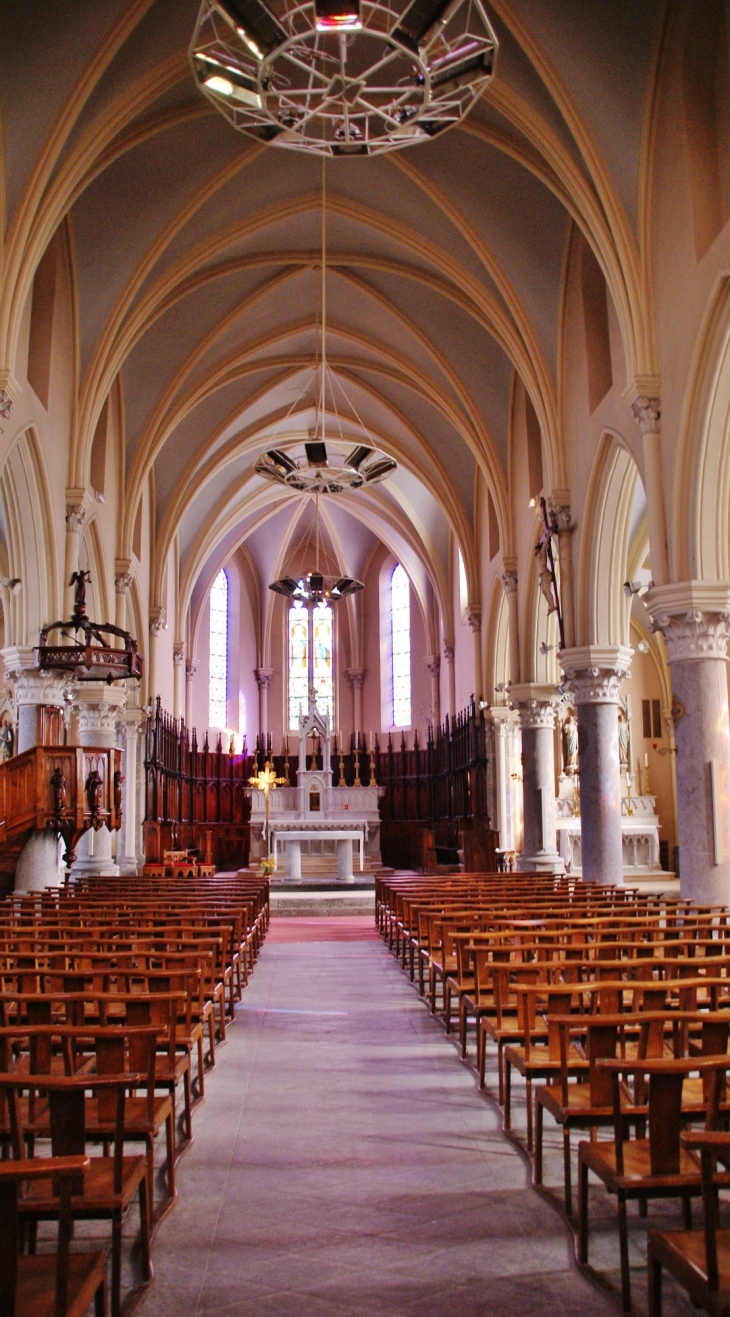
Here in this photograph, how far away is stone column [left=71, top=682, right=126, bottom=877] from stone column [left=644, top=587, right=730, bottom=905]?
1196cm

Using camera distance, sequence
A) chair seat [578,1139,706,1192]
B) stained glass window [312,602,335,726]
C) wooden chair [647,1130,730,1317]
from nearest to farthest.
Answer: wooden chair [647,1130,730,1317] → chair seat [578,1139,706,1192] → stained glass window [312,602,335,726]

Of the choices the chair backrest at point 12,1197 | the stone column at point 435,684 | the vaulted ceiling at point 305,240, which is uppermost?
the vaulted ceiling at point 305,240

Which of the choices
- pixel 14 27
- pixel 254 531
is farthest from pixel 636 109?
pixel 254 531

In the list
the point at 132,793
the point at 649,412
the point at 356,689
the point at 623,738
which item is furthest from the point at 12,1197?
the point at 356,689

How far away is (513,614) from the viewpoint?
23.0 meters

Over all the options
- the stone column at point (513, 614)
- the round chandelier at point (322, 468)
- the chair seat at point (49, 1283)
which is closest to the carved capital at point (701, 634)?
the round chandelier at point (322, 468)

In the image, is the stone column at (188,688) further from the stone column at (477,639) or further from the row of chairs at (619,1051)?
the row of chairs at (619,1051)

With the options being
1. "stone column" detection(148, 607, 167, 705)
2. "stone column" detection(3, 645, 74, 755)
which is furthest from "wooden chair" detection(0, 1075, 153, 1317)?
"stone column" detection(148, 607, 167, 705)

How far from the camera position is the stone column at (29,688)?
17.2 m

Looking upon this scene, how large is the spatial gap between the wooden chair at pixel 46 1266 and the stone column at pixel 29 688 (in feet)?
47.7

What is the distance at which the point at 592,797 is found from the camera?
17094mm

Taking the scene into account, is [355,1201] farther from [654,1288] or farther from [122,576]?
[122,576]

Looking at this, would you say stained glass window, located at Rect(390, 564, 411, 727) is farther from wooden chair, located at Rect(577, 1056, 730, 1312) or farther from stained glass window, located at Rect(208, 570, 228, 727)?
wooden chair, located at Rect(577, 1056, 730, 1312)

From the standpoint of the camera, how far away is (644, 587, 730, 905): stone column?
502 inches
